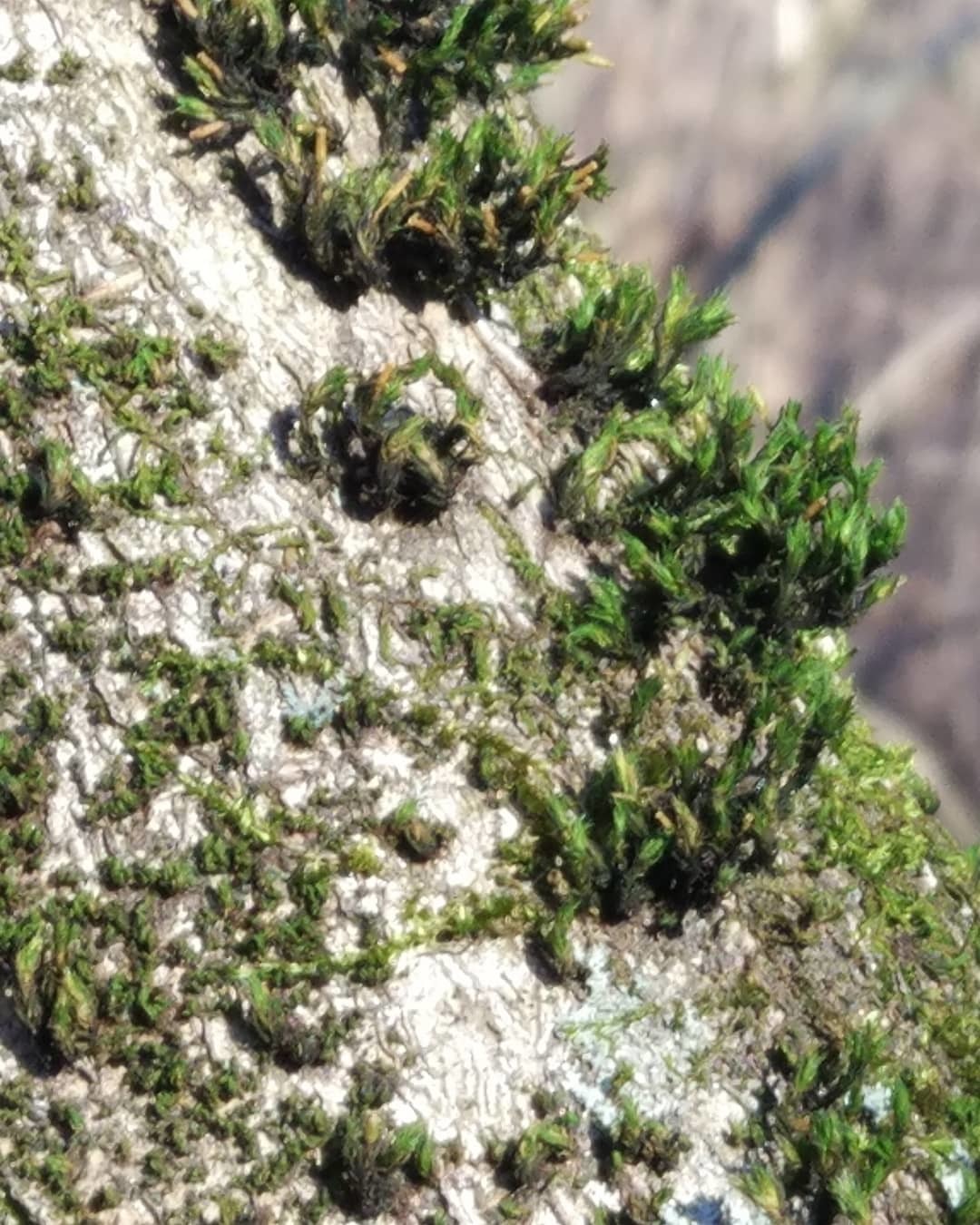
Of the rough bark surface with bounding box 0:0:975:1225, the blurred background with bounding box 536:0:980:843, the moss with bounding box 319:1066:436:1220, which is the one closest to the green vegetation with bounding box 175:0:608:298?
the rough bark surface with bounding box 0:0:975:1225

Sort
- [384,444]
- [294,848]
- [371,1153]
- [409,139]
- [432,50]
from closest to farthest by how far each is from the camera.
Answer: [371,1153] < [294,848] < [384,444] < [432,50] < [409,139]

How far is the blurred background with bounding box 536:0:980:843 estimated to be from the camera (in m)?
4.04

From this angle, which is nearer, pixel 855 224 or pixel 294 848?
pixel 294 848

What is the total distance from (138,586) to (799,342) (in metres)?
2.66

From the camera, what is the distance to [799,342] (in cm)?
429

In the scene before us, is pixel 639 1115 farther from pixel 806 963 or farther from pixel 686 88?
pixel 686 88

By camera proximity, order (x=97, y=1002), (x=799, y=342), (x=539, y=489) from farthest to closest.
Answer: (x=799, y=342) < (x=539, y=489) < (x=97, y=1002)

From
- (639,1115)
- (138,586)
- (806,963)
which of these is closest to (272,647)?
(138,586)

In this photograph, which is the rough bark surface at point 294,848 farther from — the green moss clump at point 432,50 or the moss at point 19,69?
the green moss clump at point 432,50

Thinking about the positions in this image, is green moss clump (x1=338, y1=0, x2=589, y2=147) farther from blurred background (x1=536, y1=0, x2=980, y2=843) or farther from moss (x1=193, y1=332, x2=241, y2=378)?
moss (x1=193, y1=332, x2=241, y2=378)

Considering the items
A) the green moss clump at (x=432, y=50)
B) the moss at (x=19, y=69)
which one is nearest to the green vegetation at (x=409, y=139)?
the green moss clump at (x=432, y=50)

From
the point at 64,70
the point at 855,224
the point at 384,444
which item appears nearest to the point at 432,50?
the point at 64,70

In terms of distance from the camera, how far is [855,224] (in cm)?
417

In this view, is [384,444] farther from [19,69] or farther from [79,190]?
[19,69]
